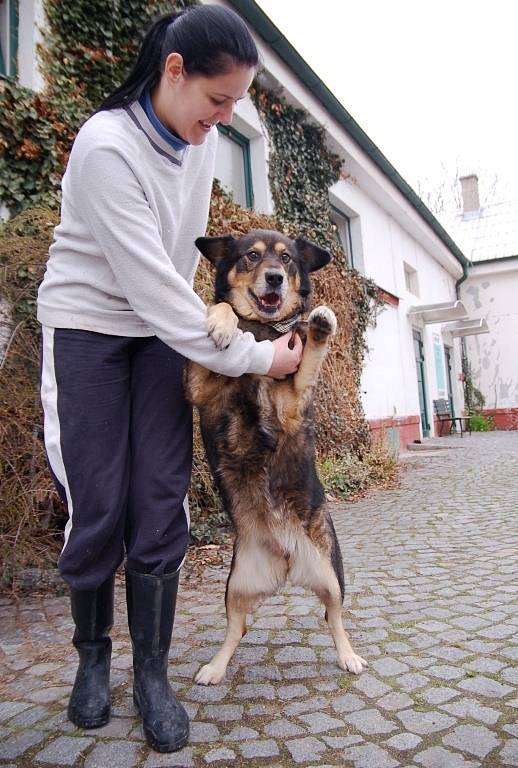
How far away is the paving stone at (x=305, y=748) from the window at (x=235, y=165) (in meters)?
6.77

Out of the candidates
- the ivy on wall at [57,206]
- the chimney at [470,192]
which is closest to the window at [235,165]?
the ivy on wall at [57,206]

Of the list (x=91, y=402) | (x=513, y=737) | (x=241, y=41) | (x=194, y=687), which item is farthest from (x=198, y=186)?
(x=513, y=737)

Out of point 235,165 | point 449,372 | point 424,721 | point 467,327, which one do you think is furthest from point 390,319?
point 424,721

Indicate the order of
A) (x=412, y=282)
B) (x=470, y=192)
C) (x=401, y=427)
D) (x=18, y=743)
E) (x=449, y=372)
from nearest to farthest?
(x=18, y=743)
(x=401, y=427)
(x=412, y=282)
(x=449, y=372)
(x=470, y=192)

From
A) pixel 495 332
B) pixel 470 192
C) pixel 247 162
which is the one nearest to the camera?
pixel 247 162

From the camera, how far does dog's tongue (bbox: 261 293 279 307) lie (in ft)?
8.06

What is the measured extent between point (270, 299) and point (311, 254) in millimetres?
414

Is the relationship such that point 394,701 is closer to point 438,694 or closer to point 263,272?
point 438,694

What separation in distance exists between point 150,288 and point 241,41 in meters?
0.74

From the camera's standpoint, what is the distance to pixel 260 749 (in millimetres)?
1729

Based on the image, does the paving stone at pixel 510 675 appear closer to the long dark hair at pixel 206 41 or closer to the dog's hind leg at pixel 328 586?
the dog's hind leg at pixel 328 586

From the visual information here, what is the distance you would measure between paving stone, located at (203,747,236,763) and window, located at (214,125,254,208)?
22.3ft

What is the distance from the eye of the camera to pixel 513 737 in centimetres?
174

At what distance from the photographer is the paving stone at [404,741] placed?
171 centimetres
